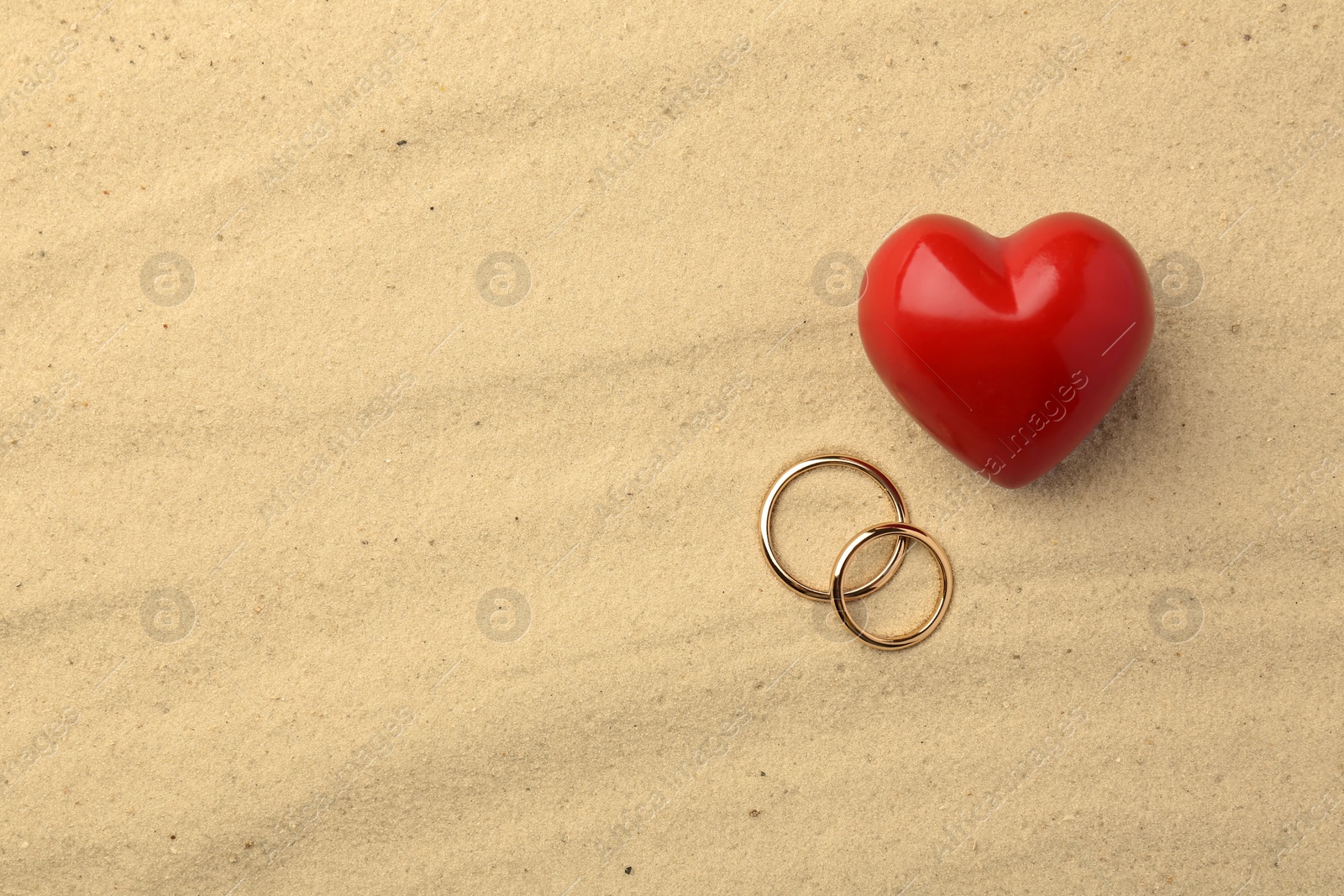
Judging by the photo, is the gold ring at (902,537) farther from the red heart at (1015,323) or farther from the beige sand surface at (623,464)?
the red heart at (1015,323)

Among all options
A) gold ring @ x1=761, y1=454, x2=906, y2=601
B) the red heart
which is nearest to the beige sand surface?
gold ring @ x1=761, y1=454, x2=906, y2=601

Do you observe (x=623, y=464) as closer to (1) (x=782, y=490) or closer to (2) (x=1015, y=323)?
(1) (x=782, y=490)

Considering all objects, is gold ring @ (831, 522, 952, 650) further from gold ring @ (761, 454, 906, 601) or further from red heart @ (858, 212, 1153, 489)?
red heart @ (858, 212, 1153, 489)

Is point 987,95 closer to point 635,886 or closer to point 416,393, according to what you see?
point 416,393

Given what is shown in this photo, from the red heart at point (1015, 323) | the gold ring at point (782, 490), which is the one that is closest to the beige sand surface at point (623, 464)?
the gold ring at point (782, 490)

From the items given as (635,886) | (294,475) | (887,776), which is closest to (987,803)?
(887,776)

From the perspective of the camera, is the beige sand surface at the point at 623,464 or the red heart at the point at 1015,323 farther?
the beige sand surface at the point at 623,464

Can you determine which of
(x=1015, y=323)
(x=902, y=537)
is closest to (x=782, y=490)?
(x=902, y=537)
